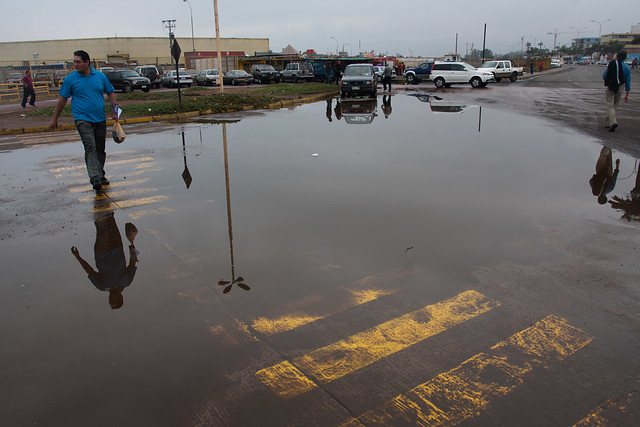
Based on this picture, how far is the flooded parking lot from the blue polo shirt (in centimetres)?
127

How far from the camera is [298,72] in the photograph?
155 feet

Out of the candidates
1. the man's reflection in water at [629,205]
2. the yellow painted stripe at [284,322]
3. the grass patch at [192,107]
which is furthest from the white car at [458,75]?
the yellow painted stripe at [284,322]

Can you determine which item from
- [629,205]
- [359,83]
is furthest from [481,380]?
[359,83]

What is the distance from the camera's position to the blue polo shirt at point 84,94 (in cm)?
758

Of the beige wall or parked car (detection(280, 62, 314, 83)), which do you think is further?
the beige wall

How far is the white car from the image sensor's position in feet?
116

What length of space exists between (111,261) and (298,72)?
44.5m

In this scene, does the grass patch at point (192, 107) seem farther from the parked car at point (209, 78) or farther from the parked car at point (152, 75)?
the parked car at point (209, 78)

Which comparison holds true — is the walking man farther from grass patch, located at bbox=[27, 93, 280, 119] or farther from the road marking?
grass patch, located at bbox=[27, 93, 280, 119]

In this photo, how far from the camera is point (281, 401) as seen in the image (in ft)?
9.99

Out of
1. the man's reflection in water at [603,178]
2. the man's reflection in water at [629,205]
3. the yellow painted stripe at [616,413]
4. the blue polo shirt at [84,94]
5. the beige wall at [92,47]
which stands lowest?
the yellow painted stripe at [616,413]

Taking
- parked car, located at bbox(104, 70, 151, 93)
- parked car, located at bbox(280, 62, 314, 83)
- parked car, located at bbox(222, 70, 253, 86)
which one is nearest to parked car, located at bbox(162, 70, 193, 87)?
parked car, located at bbox(222, 70, 253, 86)

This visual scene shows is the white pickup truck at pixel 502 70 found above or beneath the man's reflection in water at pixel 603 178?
above

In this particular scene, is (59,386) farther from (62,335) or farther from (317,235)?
(317,235)
